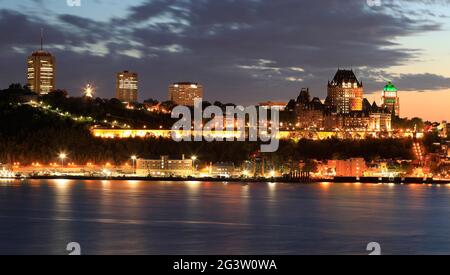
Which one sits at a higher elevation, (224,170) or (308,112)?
(308,112)

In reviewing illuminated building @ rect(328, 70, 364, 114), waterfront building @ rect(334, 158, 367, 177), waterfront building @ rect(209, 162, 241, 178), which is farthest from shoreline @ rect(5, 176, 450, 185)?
illuminated building @ rect(328, 70, 364, 114)

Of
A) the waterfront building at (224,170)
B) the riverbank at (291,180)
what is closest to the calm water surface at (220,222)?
the riverbank at (291,180)

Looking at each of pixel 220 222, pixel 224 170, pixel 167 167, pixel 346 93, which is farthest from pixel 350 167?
pixel 346 93

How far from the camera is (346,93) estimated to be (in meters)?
85.9

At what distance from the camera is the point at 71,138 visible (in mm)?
59875

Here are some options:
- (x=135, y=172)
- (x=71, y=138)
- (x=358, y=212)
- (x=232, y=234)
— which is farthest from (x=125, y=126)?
(x=232, y=234)

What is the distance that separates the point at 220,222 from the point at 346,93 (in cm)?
6207

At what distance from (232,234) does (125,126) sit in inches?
1954

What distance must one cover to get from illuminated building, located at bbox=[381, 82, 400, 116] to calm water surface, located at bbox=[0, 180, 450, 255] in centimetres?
5058

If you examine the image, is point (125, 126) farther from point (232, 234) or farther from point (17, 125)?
point (232, 234)

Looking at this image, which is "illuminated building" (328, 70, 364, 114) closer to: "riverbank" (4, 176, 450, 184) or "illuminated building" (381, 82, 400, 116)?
"illuminated building" (381, 82, 400, 116)

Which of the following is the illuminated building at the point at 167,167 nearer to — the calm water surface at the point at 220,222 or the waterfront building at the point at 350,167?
the waterfront building at the point at 350,167

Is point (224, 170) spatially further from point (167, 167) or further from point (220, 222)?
point (220, 222)

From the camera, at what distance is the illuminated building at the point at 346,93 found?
85.4 metres
